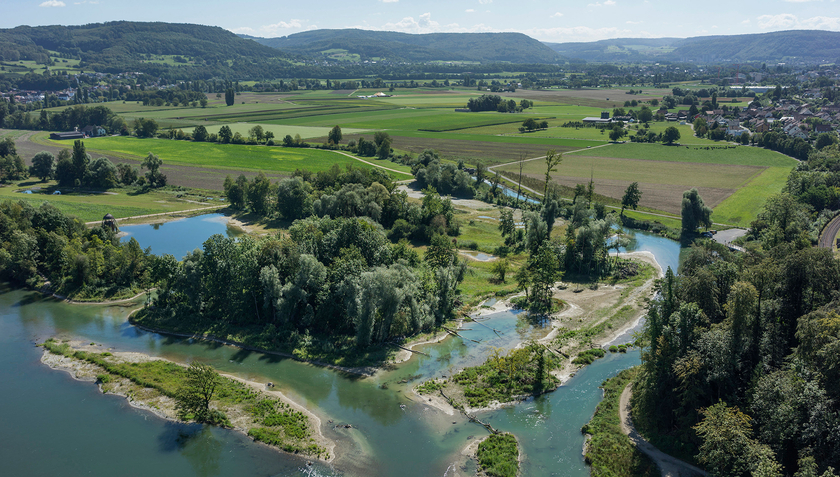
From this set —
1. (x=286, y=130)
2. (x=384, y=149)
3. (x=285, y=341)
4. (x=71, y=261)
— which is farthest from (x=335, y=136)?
(x=285, y=341)

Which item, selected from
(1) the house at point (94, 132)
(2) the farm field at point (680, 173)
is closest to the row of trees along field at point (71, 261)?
(2) the farm field at point (680, 173)

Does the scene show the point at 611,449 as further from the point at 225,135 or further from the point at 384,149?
the point at 225,135

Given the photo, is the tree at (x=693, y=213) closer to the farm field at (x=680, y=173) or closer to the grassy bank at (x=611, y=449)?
the farm field at (x=680, y=173)

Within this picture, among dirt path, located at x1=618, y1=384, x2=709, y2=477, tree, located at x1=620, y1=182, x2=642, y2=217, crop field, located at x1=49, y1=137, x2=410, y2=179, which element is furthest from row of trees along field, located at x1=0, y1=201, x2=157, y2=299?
tree, located at x1=620, y1=182, x2=642, y2=217

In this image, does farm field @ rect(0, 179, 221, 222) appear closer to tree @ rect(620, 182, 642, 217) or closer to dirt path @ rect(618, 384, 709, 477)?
tree @ rect(620, 182, 642, 217)

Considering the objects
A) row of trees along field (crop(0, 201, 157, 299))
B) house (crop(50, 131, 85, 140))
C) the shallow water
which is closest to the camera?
row of trees along field (crop(0, 201, 157, 299))

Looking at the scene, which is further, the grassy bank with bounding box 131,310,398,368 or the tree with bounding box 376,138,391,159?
the tree with bounding box 376,138,391,159

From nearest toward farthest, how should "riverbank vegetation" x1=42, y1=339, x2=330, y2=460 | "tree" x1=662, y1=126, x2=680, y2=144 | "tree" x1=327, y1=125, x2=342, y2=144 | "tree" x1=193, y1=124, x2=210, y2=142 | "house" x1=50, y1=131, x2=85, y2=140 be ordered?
"riverbank vegetation" x1=42, y1=339, x2=330, y2=460, "tree" x1=662, y1=126, x2=680, y2=144, "tree" x1=327, y1=125, x2=342, y2=144, "tree" x1=193, y1=124, x2=210, y2=142, "house" x1=50, y1=131, x2=85, y2=140
